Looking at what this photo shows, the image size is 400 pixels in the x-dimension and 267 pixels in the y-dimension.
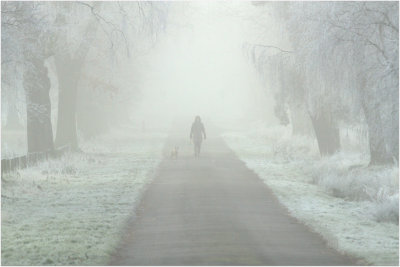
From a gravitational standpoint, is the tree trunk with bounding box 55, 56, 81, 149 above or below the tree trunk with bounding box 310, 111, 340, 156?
above

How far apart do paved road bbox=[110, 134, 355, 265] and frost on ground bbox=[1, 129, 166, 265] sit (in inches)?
19.9

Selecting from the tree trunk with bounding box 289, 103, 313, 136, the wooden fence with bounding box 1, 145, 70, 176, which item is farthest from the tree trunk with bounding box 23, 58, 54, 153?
the tree trunk with bounding box 289, 103, 313, 136

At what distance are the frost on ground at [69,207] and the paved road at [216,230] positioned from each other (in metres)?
0.50

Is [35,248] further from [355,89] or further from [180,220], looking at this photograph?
[355,89]

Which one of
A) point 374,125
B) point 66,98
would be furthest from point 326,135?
point 66,98

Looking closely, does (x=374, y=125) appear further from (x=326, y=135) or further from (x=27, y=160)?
(x=27, y=160)

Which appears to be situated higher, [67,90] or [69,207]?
[67,90]

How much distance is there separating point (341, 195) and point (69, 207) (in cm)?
718

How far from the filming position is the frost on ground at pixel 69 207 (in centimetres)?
1197

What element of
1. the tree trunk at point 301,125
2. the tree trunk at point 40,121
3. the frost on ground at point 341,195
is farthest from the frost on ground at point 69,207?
the tree trunk at point 301,125

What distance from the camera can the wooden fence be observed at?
72.4 ft

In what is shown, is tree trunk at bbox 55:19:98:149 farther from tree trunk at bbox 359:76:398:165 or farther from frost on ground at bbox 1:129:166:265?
tree trunk at bbox 359:76:398:165

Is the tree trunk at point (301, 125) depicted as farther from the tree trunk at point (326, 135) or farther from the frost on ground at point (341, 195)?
the tree trunk at point (326, 135)

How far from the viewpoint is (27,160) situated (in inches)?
976
